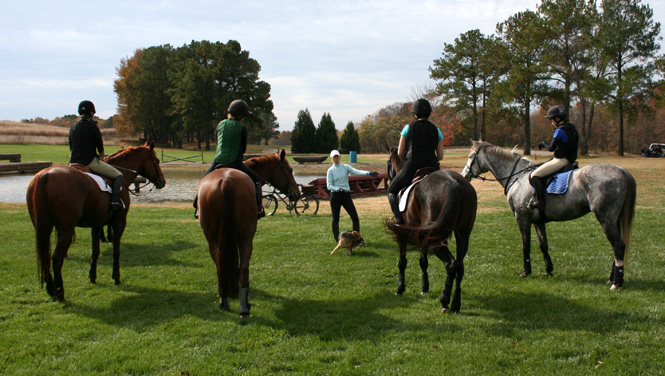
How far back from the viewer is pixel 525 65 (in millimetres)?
45344

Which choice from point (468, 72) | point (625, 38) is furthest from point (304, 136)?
point (625, 38)

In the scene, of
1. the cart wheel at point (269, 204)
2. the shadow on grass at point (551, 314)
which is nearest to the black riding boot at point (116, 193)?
the shadow on grass at point (551, 314)

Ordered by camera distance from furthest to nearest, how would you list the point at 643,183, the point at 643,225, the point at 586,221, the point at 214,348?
the point at 643,183 < the point at 586,221 < the point at 643,225 < the point at 214,348

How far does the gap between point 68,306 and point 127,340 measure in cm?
183

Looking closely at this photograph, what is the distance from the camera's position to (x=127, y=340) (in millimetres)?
4898

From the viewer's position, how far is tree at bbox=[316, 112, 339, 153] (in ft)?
216

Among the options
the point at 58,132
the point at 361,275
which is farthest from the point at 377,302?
the point at 58,132

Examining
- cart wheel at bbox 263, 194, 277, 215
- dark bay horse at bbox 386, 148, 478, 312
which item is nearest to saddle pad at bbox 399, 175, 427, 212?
dark bay horse at bbox 386, 148, 478, 312

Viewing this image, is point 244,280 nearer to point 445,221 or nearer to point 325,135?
point 445,221

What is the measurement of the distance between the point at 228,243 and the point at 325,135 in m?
61.3

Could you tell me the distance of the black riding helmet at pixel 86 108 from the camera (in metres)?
7.16

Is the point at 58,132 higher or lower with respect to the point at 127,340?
higher

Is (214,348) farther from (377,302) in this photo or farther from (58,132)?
(58,132)

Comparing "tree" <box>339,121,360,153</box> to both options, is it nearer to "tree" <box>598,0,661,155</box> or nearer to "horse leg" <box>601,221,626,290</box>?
"tree" <box>598,0,661,155</box>
